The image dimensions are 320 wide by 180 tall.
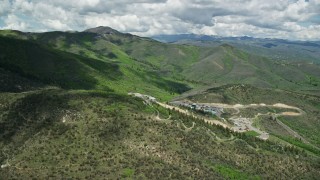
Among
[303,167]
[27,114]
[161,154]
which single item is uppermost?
[27,114]

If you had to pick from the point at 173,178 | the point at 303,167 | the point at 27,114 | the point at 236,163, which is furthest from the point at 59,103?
the point at 303,167

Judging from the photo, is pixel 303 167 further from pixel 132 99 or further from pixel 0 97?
pixel 0 97

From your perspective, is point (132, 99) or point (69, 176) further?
point (132, 99)

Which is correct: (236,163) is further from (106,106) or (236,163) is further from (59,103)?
(59,103)

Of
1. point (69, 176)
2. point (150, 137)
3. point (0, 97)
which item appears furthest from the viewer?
point (0, 97)

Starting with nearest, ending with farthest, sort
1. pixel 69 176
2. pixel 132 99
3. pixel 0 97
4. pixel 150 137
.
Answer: pixel 69 176
pixel 150 137
pixel 0 97
pixel 132 99

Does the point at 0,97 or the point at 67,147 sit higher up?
the point at 0,97
